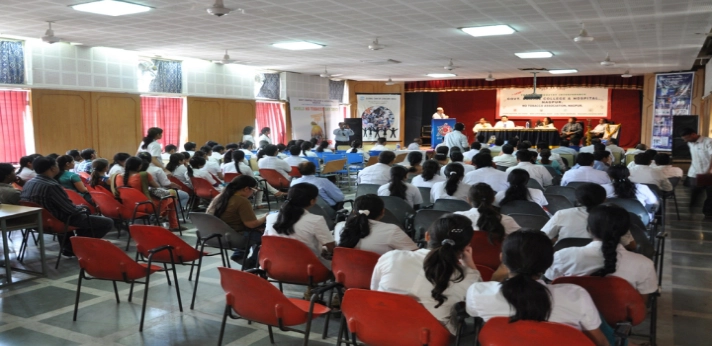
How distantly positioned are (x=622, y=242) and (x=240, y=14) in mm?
6254

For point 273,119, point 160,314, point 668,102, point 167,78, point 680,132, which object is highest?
point 167,78

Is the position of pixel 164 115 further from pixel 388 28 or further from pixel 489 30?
pixel 489 30

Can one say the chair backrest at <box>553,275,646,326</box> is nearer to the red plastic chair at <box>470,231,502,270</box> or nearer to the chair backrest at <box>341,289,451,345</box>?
the chair backrest at <box>341,289,451,345</box>

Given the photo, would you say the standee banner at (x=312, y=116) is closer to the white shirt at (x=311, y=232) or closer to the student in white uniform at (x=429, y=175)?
the student in white uniform at (x=429, y=175)

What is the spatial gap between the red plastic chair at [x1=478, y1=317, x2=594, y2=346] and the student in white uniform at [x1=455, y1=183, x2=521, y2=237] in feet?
5.49

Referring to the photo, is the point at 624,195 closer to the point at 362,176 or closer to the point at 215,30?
the point at 362,176

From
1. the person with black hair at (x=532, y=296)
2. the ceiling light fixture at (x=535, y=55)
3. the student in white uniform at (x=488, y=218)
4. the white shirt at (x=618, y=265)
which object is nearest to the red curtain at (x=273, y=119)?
the ceiling light fixture at (x=535, y=55)

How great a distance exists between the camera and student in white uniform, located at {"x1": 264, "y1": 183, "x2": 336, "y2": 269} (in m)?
3.85

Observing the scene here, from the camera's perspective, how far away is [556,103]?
19.8m

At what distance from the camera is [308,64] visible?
14758 mm

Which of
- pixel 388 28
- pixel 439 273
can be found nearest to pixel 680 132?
pixel 388 28

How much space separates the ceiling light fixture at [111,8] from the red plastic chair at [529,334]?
21.2 ft

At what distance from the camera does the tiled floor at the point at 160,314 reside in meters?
3.82

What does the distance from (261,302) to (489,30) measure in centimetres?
757
